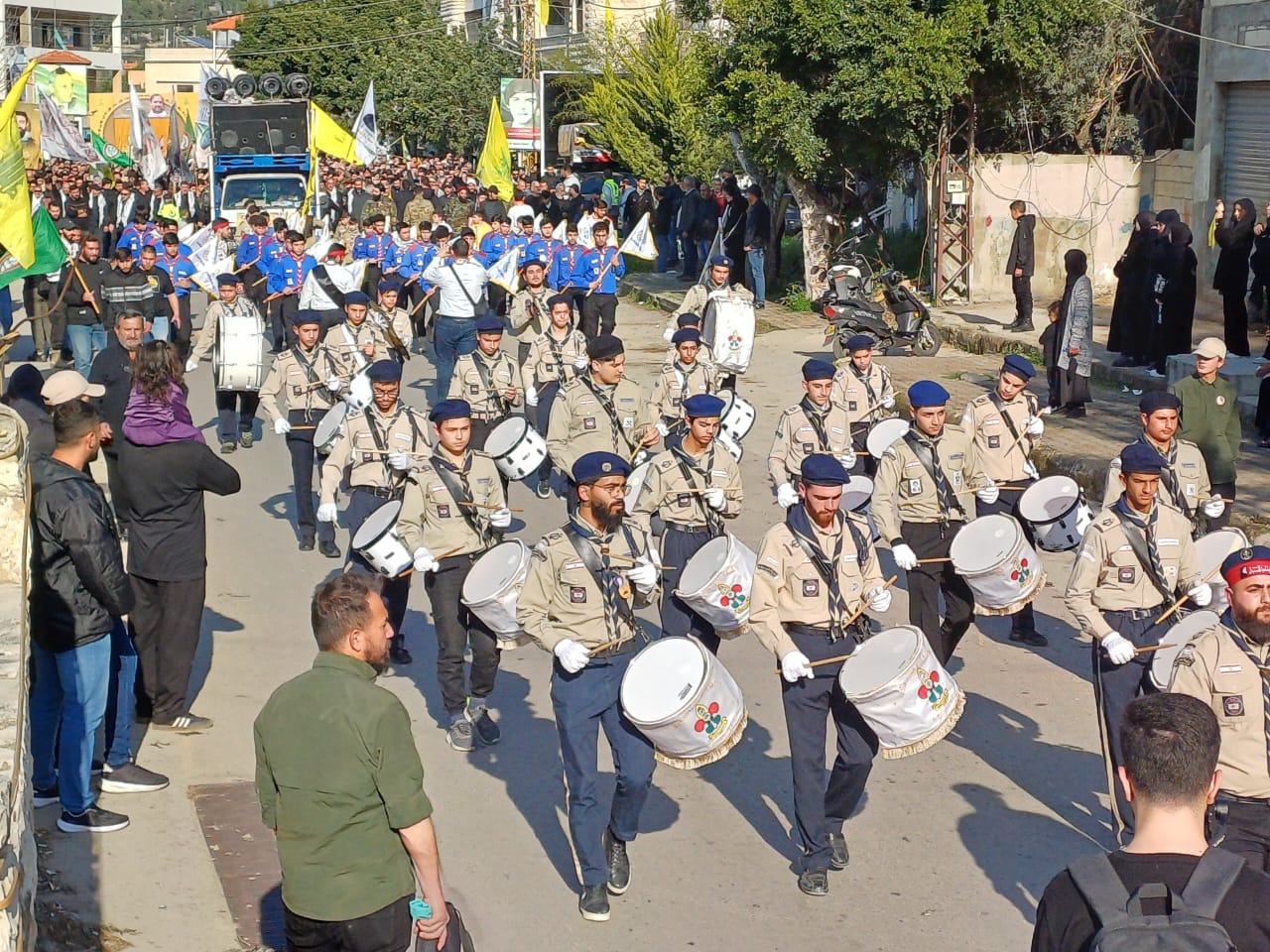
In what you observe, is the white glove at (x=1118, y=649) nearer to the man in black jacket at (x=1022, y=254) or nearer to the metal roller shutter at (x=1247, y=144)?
the man in black jacket at (x=1022, y=254)

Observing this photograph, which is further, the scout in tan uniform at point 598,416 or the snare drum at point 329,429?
the snare drum at point 329,429

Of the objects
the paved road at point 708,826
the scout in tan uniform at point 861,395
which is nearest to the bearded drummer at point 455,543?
the paved road at point 708,826

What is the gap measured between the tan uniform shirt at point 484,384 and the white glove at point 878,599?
6.37m

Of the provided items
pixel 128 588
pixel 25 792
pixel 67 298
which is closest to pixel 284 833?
pixel 25 792

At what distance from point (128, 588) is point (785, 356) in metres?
15.7

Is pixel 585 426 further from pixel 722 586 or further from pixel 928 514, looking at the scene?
pixel 722 586

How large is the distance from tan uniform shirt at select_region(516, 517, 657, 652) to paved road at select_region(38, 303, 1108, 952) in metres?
1.14

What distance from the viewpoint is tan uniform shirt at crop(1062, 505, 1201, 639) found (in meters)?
7.62

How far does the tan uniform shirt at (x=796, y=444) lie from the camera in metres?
11.1

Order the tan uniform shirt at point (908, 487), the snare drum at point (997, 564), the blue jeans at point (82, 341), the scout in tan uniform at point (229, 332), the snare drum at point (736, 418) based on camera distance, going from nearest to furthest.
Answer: the snare drum at point (997, 564) → the tan uniform shirt at point (908, 487) → the snare drum at point (736, 418) → the scout in tan uniform at point (229, 332) → the blue jeans at point (82, 341)

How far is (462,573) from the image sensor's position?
30.1 feet

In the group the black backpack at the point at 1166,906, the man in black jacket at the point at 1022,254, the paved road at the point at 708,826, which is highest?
the man in black jacket at the point at 1022,254

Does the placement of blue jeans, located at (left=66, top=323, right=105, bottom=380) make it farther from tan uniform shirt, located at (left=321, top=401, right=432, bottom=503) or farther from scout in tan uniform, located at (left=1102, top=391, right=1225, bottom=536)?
scout in tan uniform, located at (left=1102, top=391, right=1225, bottom=536)

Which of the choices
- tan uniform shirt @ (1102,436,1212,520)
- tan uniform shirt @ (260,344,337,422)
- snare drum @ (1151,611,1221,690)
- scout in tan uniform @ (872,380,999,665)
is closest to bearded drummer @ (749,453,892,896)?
snare drum @ (1151,611,1221,690)
